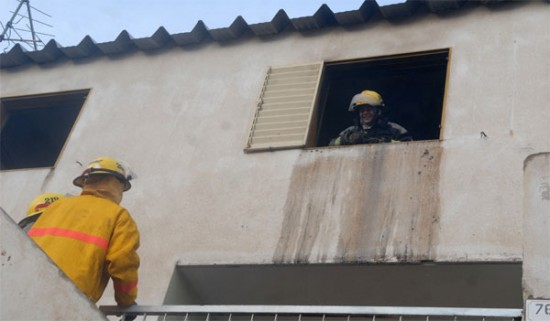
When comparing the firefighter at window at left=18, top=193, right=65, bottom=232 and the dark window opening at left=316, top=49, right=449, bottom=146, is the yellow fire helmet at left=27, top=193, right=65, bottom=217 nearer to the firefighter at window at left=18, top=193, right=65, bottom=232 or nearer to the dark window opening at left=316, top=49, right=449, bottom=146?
the firefighter at window at left=18, top=193, right=65, bottom=232

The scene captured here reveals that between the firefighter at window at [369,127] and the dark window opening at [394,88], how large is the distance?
279mm

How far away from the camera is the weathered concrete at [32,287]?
5.05 m

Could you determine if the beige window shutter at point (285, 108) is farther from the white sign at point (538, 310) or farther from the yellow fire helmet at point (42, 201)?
the white sign at point (538, 310)

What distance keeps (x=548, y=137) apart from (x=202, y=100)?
344 centimetres

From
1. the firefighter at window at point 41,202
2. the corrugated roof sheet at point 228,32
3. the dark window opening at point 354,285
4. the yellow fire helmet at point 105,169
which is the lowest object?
the dark window opening at point 354,285

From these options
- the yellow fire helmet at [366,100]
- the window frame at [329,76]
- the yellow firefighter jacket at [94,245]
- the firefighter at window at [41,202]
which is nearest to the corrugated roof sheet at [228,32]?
the window frame at [329,76]

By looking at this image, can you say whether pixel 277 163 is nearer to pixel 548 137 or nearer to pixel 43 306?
pixel 548 137

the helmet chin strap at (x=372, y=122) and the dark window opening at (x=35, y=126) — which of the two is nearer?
the helmet chin strap at (x=372, y=122)

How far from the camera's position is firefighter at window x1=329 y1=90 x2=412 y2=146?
27.2 feet

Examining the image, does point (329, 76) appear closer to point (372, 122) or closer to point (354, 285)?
point (372, 122)

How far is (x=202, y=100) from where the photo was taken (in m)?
8.94

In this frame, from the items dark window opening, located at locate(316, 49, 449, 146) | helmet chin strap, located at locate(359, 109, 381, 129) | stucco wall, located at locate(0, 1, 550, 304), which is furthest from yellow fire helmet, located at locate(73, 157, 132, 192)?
helmet chin strap, located at locate(359, 109, 381, 129)

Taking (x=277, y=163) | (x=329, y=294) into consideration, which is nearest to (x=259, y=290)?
(x=329, y=294)

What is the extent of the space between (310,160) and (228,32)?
221cm
